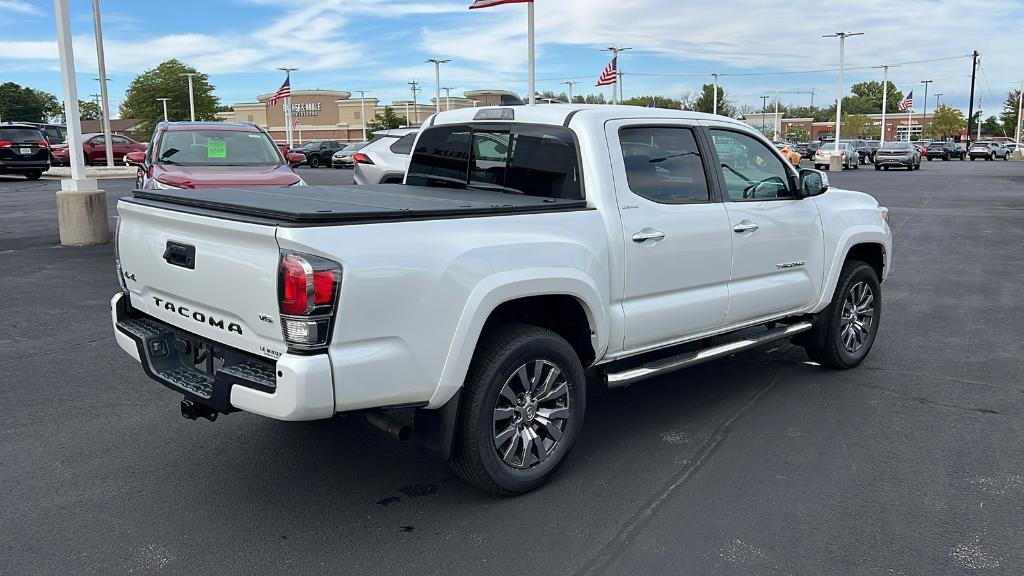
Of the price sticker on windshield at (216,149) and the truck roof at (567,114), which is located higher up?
the truck roof at (567,114)

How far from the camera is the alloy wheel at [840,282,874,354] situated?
20.5ft

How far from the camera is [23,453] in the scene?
4.55 meters

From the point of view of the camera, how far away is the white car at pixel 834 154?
4434 centimetres

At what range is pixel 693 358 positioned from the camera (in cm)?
492

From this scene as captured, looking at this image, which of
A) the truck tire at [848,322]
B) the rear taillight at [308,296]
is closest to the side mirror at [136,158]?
the truck tire at [848,322]

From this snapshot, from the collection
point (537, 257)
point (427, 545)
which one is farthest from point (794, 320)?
point (427, 545)

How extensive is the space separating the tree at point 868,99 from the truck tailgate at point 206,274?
184 m

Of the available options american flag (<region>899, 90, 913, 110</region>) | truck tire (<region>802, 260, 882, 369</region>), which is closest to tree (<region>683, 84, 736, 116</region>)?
american flag (<region>899, 90, 913, 110</region>)

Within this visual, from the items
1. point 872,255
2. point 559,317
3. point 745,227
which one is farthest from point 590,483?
point 872,255

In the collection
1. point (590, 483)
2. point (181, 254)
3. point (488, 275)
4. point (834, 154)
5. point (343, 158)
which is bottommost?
point (590, 483)

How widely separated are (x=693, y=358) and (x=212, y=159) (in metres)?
8.77

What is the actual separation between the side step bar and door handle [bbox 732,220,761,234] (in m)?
0.72

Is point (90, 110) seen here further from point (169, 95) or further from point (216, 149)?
point (216, 149)

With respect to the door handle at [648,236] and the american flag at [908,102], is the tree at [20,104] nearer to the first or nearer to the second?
the american flag at [908,102]
